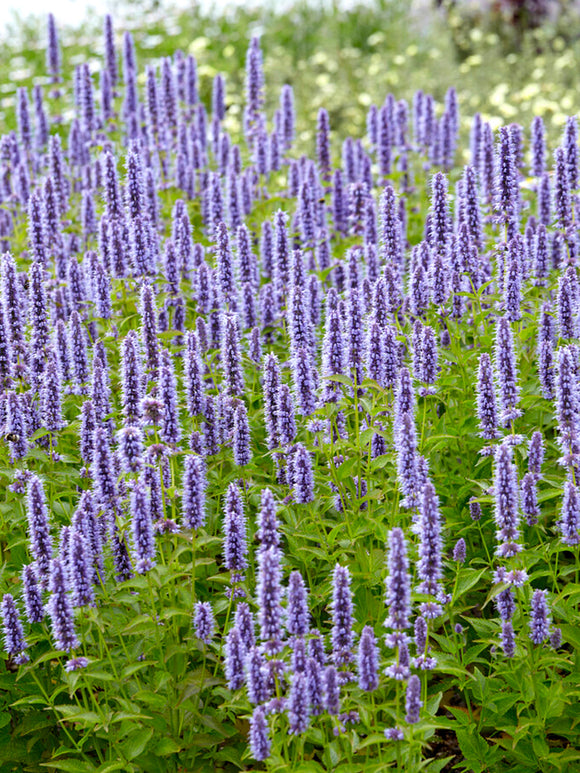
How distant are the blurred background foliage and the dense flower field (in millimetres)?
8145

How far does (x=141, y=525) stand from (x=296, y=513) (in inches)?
49.9

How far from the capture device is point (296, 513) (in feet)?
17.4

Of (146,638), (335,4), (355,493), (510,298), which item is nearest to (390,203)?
→ (510,298)

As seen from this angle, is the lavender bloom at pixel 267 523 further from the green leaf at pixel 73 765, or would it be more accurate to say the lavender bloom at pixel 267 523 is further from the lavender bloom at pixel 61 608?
the green leaf at pixel 73 765

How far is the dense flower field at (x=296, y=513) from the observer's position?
413 cm

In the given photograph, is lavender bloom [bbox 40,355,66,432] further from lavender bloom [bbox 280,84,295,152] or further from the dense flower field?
lavender bloom [bbox 280,84,295,152]

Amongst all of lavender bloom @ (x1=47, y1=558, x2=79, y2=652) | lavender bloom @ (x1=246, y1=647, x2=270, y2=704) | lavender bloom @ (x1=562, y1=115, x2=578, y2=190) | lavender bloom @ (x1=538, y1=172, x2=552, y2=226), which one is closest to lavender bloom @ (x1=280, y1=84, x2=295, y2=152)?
lavender bloom @ (x1=538, y1=172, x2=552, y2=226)

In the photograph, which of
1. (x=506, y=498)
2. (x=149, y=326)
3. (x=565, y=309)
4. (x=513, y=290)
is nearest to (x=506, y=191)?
(x=513, y=290)

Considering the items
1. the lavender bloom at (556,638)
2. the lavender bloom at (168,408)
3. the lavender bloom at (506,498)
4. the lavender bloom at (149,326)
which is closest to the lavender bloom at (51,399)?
the lavender bloom at (149,326)

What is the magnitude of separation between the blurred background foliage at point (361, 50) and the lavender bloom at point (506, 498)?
33.2 ft

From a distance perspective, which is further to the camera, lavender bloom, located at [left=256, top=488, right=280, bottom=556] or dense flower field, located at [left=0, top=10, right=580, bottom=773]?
dense flower field, located at [left=0, top=10, right=580, bottom=773]

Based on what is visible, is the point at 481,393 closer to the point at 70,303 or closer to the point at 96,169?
the point at 70,303

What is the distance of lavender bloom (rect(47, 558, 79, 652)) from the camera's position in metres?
4.05

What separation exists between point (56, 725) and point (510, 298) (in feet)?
11.1
